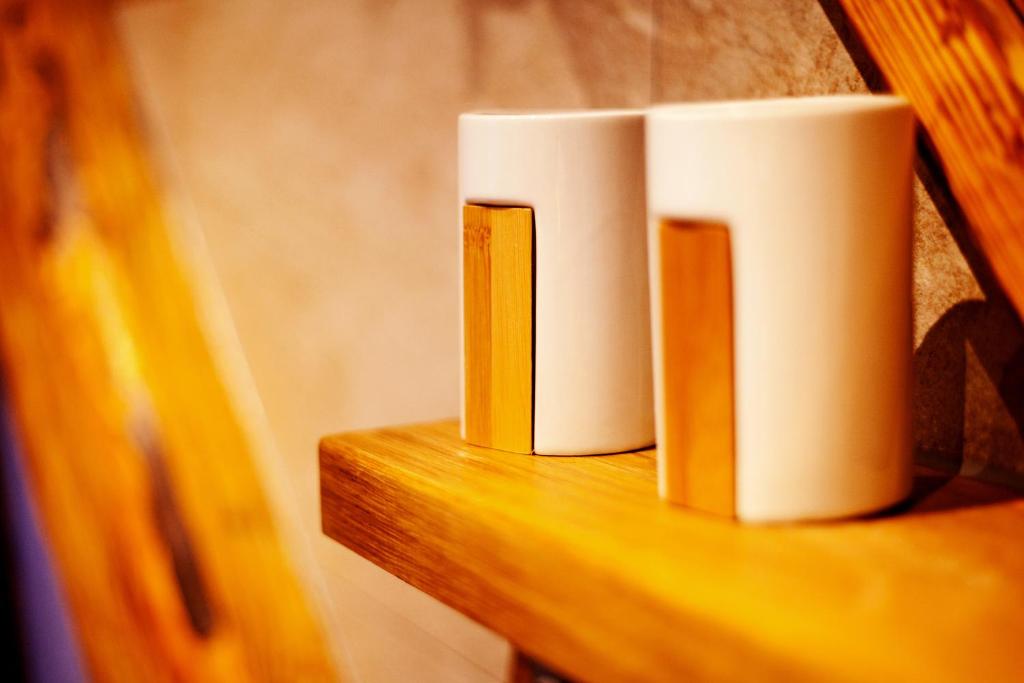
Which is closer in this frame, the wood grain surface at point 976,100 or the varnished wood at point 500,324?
the wood grain surface at point 976,100

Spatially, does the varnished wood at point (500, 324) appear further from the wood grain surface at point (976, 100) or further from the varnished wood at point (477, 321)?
the wood grain surface at point (976, 100)

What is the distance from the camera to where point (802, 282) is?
17.1 inches

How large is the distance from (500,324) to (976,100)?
256 millimetres

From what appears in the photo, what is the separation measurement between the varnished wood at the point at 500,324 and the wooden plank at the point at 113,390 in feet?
2.42

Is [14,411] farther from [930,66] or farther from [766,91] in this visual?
[930,66]

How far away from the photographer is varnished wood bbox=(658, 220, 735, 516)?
0.45m

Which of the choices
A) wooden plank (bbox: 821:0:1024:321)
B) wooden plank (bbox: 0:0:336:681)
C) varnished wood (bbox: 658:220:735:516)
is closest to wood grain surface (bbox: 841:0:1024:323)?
wooden plank (bbox: 821:0:1024:321)

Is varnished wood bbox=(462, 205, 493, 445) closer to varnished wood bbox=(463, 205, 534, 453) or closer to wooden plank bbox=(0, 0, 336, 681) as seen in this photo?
varnished wood bbox=(463, 205, 534, 453)

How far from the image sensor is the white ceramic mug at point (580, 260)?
552 mm

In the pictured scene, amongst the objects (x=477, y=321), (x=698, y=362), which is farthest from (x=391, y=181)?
(x=698, y=362)

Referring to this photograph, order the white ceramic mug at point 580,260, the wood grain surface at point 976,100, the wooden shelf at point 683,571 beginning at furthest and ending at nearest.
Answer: the white ceramic mug at point 580,260
the wood grain surface at point 976,100
the wooden shelf at point 683,571

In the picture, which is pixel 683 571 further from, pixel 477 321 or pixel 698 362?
pixel 477 321

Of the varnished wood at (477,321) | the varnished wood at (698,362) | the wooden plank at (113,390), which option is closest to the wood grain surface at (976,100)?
the varnished wood at (698,362)

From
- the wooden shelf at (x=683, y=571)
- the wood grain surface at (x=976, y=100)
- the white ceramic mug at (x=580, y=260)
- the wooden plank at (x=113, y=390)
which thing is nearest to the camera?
the wooden shelf at (x=683, y=571)
